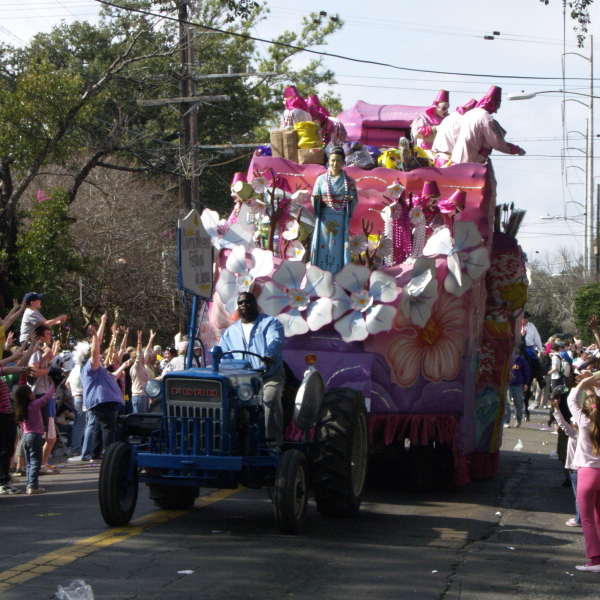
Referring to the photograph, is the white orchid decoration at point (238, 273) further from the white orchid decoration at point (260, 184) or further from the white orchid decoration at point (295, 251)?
the white orchid decoration at point (260, 184)

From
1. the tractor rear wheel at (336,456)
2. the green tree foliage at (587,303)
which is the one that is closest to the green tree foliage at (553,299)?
the green tree foliage at (587,303)

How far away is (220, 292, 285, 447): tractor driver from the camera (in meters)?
8.18

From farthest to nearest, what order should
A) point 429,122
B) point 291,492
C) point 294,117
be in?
point 429,122, point 294,117, point 291,492

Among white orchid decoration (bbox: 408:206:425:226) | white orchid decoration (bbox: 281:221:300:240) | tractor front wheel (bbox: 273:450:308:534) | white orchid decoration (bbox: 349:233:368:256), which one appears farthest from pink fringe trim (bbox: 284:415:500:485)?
white orchid decoration (bbox: 281:221:300:240)

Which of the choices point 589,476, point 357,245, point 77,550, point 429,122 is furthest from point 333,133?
point 77,550

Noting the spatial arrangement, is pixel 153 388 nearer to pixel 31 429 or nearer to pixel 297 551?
pixel 297 551

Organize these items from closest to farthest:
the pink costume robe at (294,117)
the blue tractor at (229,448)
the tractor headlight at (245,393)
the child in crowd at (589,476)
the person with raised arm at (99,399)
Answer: the child in crowd at (589,476), the blue tractor at (229,448), the tractor headlight at (245,393), the pink costume robe at (294,117), the person with raised arm at (99,399)

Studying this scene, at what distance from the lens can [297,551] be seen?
7359 millimetres

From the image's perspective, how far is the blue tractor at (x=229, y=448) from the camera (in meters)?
7.83

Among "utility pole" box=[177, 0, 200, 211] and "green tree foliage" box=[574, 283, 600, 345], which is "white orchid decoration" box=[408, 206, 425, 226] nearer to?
"utility pole" box=[177, 0, 200, 211]

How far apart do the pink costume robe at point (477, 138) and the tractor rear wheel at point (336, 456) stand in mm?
3553

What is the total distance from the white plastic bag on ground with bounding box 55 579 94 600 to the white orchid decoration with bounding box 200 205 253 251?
488cm

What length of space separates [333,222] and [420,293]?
121cm

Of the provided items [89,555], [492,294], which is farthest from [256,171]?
[89,555]
